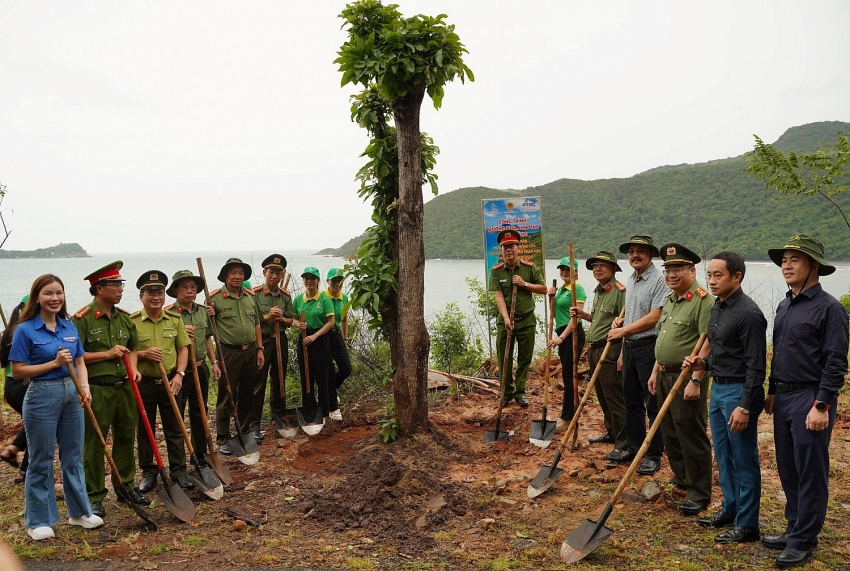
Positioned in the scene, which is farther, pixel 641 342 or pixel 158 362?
pixel 641 342

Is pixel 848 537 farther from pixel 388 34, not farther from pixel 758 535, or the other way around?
pixel 388 34

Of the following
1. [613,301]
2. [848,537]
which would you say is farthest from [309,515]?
[848,537]

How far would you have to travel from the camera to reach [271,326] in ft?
24.4

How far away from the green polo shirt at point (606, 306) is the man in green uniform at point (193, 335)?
3957 mm

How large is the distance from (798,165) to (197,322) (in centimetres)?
731

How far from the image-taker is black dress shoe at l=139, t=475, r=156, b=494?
5.73 meters

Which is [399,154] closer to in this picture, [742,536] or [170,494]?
[170,494]

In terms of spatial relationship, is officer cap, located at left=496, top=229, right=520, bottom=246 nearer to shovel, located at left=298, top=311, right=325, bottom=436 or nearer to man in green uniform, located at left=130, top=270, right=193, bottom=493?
shovel, located at left=298, top=311, right=325, bottom=436

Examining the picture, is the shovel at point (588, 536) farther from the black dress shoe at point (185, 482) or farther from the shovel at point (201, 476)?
the black dress shoe at point (185, 482)

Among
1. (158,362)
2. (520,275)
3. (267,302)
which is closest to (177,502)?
(158,362)

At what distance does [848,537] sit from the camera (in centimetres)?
425

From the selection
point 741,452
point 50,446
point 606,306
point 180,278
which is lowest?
point 741,452

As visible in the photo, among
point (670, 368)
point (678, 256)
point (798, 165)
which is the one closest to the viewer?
point (678, 256)

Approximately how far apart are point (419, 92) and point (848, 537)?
5205 millimetres
